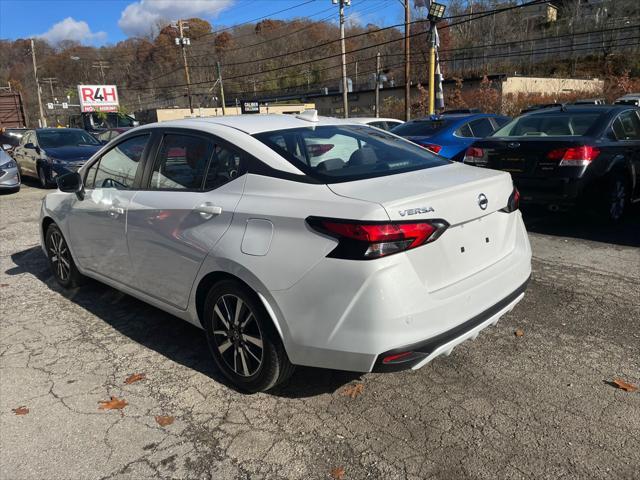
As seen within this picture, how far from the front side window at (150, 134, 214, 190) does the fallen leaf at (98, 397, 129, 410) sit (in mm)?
1383

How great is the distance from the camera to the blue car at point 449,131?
27.7 feet

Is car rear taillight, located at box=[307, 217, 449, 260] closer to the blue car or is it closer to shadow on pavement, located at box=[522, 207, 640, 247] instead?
shadow on pavement, located at box=[522, 207, 640, 247]

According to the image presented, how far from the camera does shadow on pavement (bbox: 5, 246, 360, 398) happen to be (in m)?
3.21

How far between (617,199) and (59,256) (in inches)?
261

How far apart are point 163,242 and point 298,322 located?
1281mm

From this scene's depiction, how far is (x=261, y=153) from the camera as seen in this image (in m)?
2.99

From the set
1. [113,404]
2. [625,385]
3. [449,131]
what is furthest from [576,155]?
[113,404]

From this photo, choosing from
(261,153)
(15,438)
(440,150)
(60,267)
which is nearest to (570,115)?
(440,150)

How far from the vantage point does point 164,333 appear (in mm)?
4070

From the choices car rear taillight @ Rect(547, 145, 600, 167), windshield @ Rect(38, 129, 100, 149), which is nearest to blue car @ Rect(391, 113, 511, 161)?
car rear taillight @ Rect(547, 145, 600, 167)

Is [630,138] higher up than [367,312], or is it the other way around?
[630,138]

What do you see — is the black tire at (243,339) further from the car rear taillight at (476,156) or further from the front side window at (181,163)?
the car rear taillight at (476,156)

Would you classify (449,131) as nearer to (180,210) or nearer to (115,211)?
(115,211)

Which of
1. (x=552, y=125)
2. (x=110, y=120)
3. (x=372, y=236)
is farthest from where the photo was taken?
(x=110, y=120)
